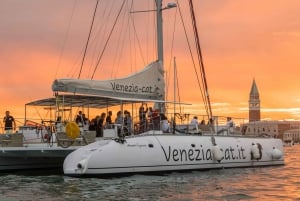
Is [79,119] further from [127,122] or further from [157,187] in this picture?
[157,187]

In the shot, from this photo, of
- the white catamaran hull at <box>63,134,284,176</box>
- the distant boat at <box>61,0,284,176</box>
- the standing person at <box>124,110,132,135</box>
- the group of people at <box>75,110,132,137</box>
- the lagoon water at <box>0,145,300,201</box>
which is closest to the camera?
the lagoon water at <box>0,145,300,201</box>

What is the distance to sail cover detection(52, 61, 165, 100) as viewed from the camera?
21.2m

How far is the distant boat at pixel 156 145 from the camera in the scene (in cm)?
1883

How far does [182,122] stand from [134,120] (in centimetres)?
281

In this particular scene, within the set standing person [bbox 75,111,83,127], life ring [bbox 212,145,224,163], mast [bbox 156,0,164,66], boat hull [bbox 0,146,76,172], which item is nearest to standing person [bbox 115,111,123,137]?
standing person [bbox 75,111,83,127]

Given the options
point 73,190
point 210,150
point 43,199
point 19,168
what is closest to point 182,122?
point 210,150

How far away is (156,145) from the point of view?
20.1 metres

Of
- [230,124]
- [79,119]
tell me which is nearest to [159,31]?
[79,119]

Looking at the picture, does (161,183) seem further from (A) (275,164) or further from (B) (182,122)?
(A) (275,164)

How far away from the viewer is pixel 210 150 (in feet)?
74.1

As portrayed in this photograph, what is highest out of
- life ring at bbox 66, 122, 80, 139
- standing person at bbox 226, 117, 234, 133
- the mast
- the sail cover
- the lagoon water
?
the mast

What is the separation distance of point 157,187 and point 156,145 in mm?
3468

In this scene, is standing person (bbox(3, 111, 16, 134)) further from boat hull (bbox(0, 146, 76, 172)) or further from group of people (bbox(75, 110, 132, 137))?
group of people (bbox(75, 110, 132, 137))

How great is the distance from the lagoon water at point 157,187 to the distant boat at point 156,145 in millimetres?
495
